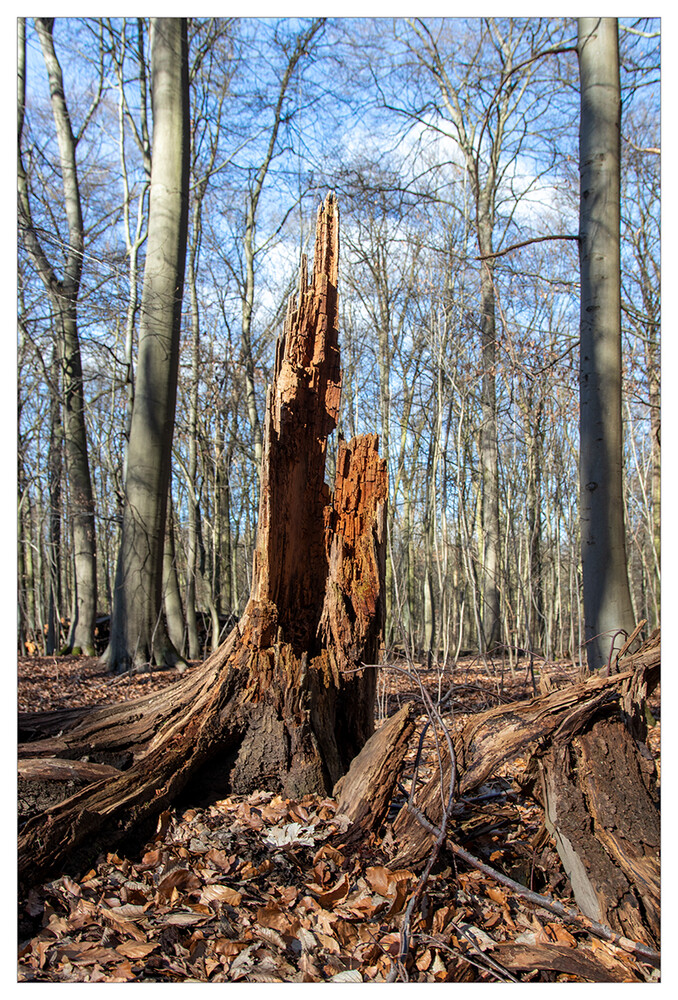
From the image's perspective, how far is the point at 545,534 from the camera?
603 inches

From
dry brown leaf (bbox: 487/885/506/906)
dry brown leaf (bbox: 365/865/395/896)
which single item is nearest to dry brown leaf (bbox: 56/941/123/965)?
dry brown leaf (bbox: 365/865/395/896)

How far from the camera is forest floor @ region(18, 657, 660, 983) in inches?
75.2

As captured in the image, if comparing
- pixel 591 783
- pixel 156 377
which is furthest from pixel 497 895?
pixel 156 377

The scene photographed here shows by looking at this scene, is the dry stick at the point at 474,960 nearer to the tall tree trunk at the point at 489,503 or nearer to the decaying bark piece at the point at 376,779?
the decaying bark piece at the point at 376,779

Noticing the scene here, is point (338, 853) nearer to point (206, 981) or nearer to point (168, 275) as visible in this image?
point (206, 981)

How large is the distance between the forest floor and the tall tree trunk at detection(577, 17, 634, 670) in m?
2.03

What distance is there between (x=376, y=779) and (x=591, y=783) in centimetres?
86

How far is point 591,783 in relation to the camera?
7.56 feet

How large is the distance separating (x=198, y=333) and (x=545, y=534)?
9662 millimetres

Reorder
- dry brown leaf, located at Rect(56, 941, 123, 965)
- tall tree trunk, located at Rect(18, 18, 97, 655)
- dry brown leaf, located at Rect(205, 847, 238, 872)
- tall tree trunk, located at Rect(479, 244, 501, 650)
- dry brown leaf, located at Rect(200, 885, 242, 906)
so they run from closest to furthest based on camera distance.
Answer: dry brown leaf, located at Rect(56, 941, 123, 965) → dry brown leaf, located at Rect(200, 885, 242, 906) → dry brown leaf, located at Rect(205, 847, 238, 872) → tall tree trunk, located at Rect(18, 18, 97, 655) → tall tree trunk, located at Rect(479, 244, 501, 650)

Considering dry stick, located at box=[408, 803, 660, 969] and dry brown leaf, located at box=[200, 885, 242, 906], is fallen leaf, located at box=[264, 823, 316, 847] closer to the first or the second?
dry brown leaf, located at box=[200, 885, 242, 906]

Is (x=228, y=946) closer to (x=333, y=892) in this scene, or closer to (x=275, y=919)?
(x=275, y=919)

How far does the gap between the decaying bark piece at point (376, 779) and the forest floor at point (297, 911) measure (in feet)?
0.24

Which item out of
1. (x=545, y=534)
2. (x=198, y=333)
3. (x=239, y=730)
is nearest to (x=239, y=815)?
(x=239, y=730)
